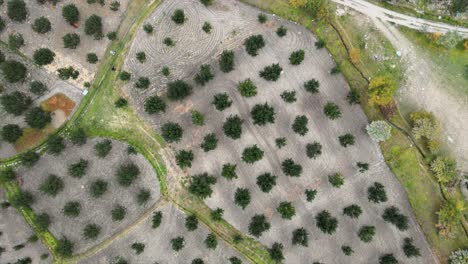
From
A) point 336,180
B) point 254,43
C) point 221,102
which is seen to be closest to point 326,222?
point 336,180

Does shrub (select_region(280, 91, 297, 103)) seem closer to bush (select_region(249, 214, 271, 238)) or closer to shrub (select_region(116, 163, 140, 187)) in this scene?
bush (select_region(249, 214, 271, 238))

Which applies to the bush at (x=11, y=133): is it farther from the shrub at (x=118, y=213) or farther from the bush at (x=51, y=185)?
the shrub at (x=118, y=213)

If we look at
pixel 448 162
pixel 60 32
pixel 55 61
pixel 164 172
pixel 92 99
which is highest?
pixel 60 32

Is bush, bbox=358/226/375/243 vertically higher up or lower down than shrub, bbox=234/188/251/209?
lower down

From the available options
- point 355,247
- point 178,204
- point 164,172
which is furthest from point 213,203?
point 355,247

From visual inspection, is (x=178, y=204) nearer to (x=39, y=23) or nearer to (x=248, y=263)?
(x=248, y=263)

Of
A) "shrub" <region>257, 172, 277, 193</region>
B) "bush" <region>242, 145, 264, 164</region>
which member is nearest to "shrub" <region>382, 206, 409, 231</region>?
"shrub" <region>257, 172, 277, 193</region>

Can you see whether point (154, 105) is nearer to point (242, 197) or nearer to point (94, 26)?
point (94, 26)
